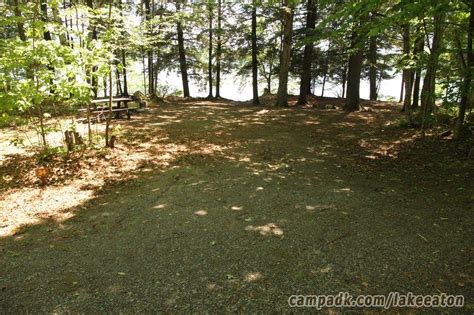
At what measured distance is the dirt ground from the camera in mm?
3314

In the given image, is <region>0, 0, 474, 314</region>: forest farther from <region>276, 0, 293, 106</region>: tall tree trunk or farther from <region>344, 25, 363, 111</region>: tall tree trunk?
<region>276, 0, 293, 106</region>: tall tree trunk

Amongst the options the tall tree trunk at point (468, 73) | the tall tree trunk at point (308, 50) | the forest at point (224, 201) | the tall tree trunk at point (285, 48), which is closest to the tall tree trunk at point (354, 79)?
the tall tree trunk at point (308, 50)

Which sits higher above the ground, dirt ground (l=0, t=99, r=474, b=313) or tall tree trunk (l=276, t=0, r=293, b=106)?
tall tree trunk (l=276, t=0, r=293, b=106)

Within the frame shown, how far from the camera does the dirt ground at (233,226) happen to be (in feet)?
10.9

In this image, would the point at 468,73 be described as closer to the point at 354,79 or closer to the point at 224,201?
the point at 224,201

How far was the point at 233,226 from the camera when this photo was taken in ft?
15.7

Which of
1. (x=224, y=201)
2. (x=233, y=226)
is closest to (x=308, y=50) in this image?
(x=224, y=201)

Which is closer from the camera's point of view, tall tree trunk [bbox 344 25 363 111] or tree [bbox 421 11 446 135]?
tree [bbox 421 11 446 135]

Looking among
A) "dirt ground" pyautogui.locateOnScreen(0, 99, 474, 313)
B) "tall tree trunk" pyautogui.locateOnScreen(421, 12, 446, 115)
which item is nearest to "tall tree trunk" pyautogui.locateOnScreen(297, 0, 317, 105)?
"tall tree trunk" pyautogui.locateOnScreen(421, 12, 446, 115)

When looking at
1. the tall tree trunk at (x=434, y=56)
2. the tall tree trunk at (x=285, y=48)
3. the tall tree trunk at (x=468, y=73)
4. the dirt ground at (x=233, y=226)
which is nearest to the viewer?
the dirt ground at (x=233, y=226)

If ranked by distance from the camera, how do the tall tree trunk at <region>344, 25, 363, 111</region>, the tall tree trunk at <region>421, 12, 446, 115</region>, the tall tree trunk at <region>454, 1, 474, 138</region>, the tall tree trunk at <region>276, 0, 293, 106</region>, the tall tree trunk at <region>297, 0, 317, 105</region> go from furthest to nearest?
the tall tree trunk at <region>297, 0, 317, 105</region>, the tall tree trunk at <region>276, 0, 293, 106</region>, the tall tree trunk at <region>344, 25, 363, 111</region>, the tall tree trunk at <region>421, 12, 446, 115</region>, the tall tree trunk at <region>454, 1, 474, 138</region>

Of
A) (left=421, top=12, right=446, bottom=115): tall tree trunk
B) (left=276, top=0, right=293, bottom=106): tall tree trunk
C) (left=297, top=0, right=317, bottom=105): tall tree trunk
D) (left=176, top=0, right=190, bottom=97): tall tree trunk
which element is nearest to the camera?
(left=421, top=12, right=446, bottom=115): tall tree trunk

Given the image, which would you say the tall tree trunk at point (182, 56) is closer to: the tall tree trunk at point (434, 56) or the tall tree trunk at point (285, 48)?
the tall tree trunk at point (285, 48)

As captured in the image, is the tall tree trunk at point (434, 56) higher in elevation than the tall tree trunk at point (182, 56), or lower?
lower
